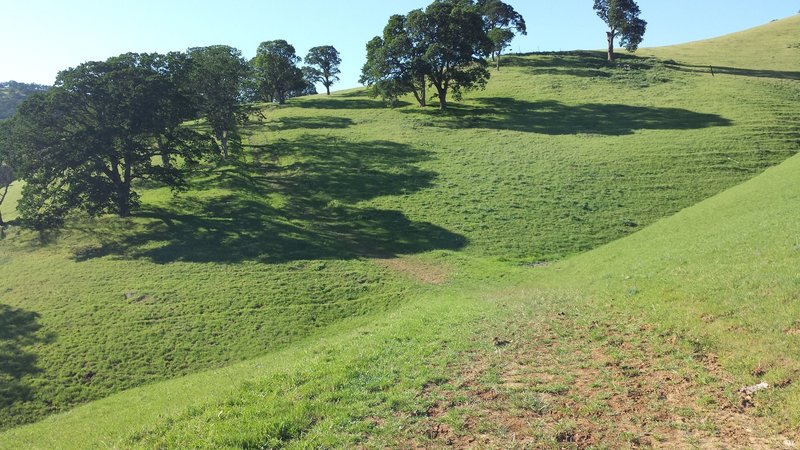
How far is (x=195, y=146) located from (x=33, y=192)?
47.9 ft

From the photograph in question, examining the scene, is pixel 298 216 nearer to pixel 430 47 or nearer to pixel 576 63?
pixel 430 47

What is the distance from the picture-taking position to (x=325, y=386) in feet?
40.8

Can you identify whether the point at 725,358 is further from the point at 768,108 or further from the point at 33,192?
the point at 768,108

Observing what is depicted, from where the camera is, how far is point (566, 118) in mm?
63406

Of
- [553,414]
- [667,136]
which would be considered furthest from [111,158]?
[667,136]

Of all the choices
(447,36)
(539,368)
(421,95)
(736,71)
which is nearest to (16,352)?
(539,368)

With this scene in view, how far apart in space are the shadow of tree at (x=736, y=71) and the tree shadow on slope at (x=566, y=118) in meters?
25.1

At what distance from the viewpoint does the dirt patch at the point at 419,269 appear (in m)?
30.0

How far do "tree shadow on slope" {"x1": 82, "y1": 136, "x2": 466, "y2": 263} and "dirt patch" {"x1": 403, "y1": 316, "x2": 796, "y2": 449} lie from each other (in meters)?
21.9

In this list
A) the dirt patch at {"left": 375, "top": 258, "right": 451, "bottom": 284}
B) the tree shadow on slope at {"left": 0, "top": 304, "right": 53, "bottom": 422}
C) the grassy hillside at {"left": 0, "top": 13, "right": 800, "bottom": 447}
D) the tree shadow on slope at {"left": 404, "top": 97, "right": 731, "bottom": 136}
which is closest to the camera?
the grassy hillside at {"left": 0, "top": 13, "right": 800, "bottom": 447}

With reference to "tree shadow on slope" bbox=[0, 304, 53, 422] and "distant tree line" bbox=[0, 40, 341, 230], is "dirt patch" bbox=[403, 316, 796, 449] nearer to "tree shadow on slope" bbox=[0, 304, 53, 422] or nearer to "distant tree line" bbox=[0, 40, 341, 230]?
"tree shadow on slope" bbox=[0, 304, 53, 422]

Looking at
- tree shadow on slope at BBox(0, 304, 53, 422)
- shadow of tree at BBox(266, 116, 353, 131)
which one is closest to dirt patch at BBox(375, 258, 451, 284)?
tree shadow on slope at BBox(0, 304, 53, 422)

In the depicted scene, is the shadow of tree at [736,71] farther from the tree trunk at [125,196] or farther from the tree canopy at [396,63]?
the tree trunk at [125,196]

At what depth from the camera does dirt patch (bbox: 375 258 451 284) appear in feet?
98.3
